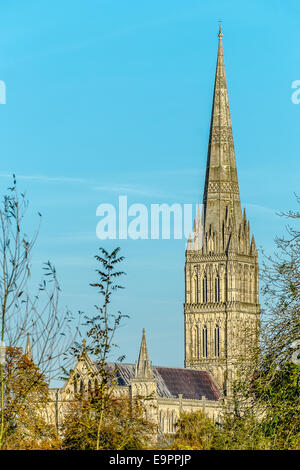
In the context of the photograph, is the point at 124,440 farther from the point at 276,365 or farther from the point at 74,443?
the point at 74,443

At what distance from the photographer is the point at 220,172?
13225 cm

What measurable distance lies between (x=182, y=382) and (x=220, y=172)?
71.3 ft

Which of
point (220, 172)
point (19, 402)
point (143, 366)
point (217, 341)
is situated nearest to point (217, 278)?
point (217, 341)

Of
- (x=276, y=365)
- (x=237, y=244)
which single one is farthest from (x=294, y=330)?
(x=237, y=244)

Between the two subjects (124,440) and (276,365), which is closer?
(276,365)

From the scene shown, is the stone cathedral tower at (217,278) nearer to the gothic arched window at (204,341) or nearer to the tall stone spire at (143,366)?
the gothic arched window at (204,341)

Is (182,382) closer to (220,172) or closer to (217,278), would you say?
(217,278)

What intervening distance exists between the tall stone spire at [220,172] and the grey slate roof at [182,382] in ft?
40.5

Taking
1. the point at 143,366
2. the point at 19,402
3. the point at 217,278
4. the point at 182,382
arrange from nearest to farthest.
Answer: the point at 19,402 < the point at 143,366 < the point at 182,382 < the point at 217,278

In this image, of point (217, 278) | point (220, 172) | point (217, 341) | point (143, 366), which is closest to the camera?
point (143, 366)
